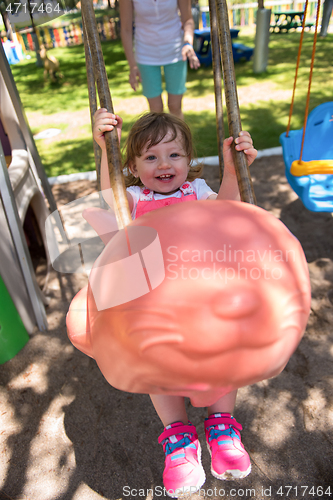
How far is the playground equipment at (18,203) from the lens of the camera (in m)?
2.06

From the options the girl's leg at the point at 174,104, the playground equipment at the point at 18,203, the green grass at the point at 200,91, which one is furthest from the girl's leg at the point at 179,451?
the girl's leg at the point at 174,104

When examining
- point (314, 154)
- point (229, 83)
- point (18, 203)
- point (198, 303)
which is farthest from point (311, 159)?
point (198, 303)

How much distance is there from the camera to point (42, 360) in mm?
2195

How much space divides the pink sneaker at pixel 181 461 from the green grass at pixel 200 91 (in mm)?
1914

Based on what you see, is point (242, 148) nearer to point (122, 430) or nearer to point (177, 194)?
point (177, 194)

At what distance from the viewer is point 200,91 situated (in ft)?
21.9

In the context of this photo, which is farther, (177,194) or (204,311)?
(177,194)

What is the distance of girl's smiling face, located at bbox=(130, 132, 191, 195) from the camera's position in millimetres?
1594

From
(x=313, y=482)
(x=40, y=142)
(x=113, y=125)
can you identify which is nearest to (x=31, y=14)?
(x=113, y=125)

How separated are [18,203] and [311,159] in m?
2.16

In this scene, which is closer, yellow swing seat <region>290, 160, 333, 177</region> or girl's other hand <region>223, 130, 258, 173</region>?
girl's other hand <region>223, 130, 258, 173</region>

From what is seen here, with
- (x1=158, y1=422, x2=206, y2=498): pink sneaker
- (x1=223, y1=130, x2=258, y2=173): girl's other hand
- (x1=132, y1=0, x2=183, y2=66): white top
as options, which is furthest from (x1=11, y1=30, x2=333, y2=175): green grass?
(x1=158, y1=422, x2=206, y2=498): pink sneaker

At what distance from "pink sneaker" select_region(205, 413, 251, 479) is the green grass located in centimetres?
188

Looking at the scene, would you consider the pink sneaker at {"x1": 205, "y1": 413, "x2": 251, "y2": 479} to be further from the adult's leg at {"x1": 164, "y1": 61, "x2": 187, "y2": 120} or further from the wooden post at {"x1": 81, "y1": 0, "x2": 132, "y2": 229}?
the adult's leg at {"x1": 164, "y1": 61, "x2": 187, "y2": 120}
